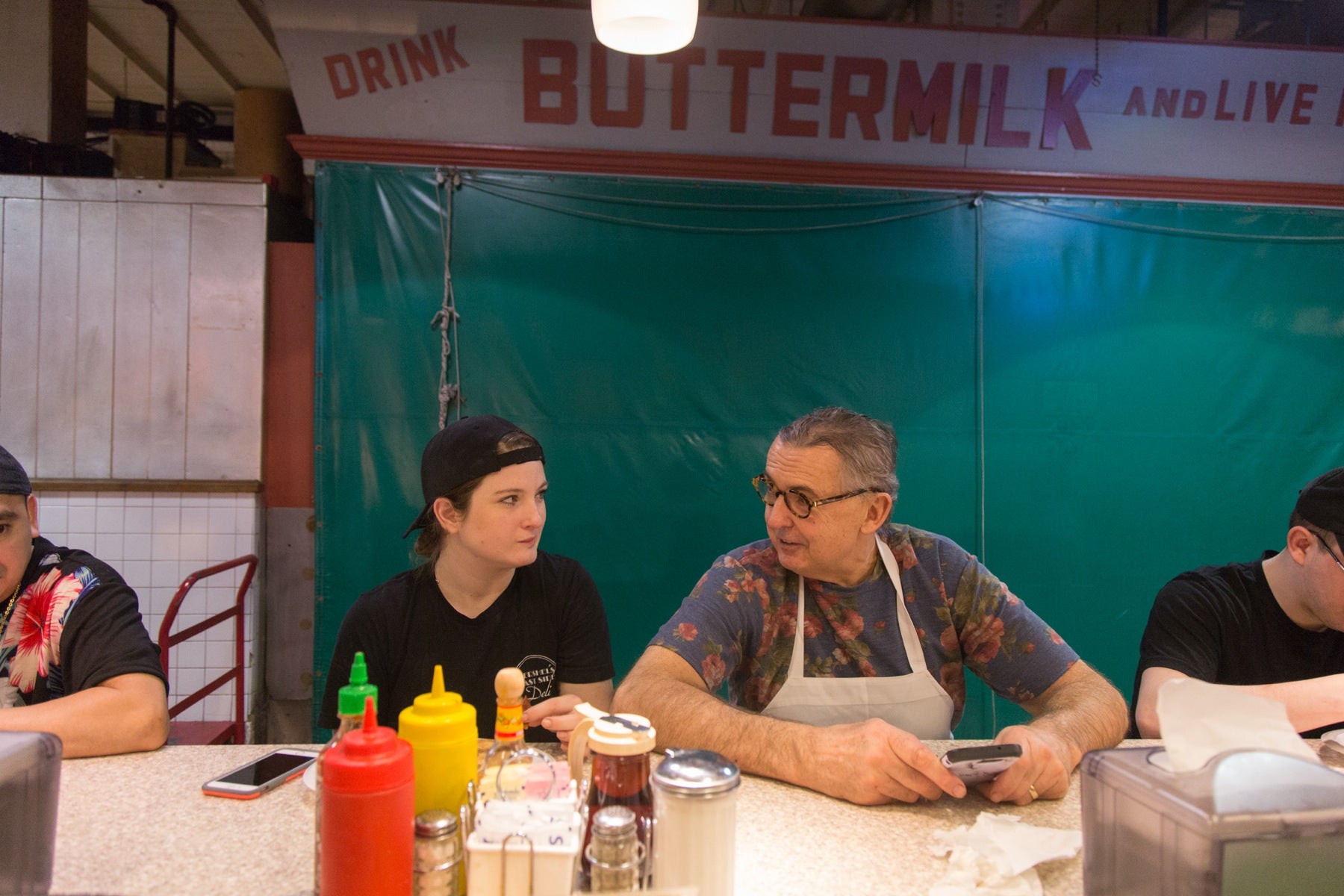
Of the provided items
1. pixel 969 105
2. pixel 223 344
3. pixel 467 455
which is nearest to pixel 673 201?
pixel 969 105

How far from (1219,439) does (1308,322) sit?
0.65 metres

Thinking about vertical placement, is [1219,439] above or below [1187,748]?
above

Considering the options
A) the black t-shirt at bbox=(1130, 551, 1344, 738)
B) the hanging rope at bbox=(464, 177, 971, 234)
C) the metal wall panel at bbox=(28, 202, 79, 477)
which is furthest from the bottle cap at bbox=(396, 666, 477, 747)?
the metal wall panel at bbox=(28, 202, 79, 477)

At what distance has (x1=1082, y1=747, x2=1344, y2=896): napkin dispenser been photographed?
0.84 m

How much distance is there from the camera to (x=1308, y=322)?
3541mm

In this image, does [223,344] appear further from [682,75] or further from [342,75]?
[682,75]

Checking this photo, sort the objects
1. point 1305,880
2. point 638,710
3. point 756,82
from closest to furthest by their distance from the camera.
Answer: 1. point 1305,880
2. point 638,710
3. point 756,82

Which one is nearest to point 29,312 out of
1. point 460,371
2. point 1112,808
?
point 460,371

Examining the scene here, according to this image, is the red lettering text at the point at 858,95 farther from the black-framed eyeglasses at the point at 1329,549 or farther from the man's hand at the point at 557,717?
the man's hand at the point at 557,717

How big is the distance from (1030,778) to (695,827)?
644mm

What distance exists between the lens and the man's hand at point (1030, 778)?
1255 mm

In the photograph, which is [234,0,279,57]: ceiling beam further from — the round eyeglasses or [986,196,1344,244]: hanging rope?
the round eyeglasses

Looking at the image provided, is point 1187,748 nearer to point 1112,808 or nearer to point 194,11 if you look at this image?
point 1112,808

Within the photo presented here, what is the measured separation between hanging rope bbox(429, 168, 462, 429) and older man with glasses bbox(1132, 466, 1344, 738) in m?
2.46
